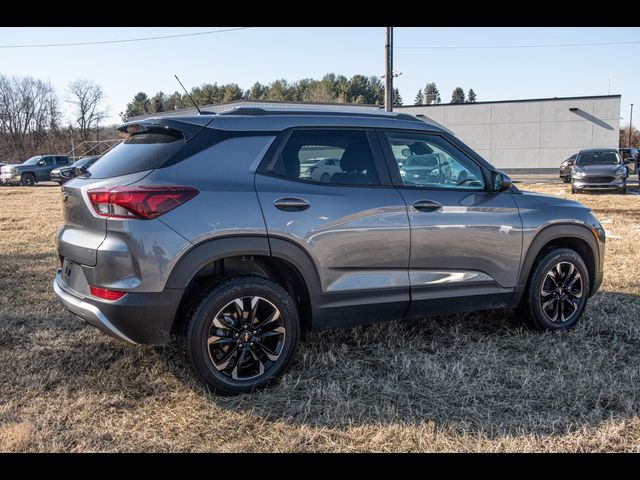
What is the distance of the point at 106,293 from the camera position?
344cm

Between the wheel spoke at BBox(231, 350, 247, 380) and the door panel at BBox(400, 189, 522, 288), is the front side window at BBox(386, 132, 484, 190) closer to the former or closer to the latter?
the door panel at BBox(400, 189, 522, 288)

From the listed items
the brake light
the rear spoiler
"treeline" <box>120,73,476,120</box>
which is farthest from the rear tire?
"treeline" <box>120,73,476,120</box>

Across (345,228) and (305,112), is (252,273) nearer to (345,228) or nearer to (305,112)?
(345,228)

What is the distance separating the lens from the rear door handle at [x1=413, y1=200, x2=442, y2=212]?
4.15 metres

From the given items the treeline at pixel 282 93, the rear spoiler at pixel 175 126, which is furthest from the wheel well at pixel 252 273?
the treeline at pixel 282 93

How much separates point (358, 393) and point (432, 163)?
6.02 ft

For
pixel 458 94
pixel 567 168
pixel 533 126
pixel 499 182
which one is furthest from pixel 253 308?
pixel 458 94

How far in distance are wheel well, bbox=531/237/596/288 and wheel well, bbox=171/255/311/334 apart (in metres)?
2.21

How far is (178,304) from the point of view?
3.48 m

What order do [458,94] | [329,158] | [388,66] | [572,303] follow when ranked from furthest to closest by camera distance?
[458,94] → [388,66] → [572,303] → [329,158]

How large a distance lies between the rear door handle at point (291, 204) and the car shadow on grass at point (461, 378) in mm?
1133
